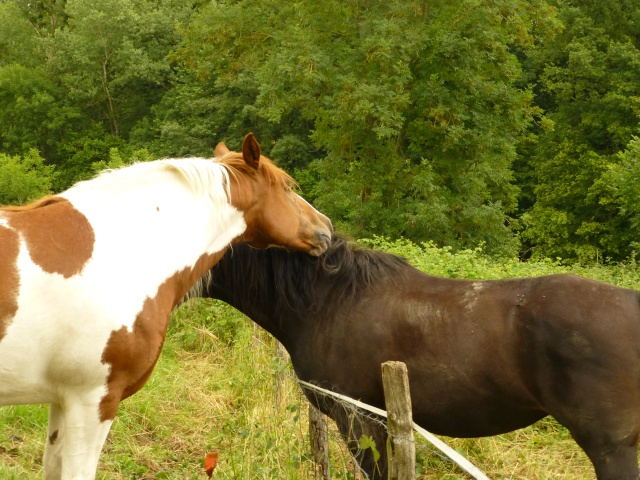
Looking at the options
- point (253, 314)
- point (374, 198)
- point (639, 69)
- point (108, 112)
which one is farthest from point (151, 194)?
point (108, 112)

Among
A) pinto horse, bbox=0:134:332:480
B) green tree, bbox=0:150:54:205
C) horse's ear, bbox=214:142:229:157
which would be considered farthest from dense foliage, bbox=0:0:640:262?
pinto horse, bbox=0:134:332:480

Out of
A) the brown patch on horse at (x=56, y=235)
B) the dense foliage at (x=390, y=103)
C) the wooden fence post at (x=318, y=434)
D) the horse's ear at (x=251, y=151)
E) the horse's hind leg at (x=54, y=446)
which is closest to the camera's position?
the brown patch on horse at (x=56, y=235)

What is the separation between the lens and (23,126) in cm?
3619

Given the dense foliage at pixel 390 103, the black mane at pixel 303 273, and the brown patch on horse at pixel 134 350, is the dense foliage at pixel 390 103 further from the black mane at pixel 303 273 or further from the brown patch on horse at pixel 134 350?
the brown patch on horse at pixel 134 350

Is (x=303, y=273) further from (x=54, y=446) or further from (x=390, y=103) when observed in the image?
(x=390, y=103)

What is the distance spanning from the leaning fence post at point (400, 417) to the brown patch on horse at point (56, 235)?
4.18 ft

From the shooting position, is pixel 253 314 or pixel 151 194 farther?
pixel 253 314

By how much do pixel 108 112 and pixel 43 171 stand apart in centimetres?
509

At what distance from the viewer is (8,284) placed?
261 centimetres

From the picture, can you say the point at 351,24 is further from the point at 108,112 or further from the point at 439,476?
the point at 108,112

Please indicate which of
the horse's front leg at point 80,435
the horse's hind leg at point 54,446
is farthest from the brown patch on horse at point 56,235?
the horse's hind leg at point 54,446

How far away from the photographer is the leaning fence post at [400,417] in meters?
2.63

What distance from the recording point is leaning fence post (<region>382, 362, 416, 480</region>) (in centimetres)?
263

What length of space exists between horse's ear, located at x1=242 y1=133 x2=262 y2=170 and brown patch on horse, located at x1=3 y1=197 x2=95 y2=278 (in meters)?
0.87
